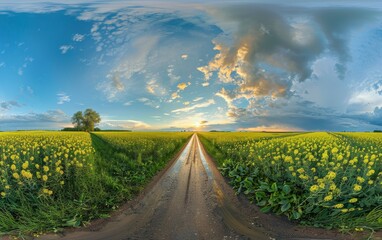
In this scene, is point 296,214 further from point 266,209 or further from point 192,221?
point 192,221

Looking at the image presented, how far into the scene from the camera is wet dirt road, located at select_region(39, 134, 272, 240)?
7.89m

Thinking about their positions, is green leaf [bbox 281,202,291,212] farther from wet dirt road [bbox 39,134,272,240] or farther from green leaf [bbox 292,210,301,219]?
wet dirt road [bbox 39,134,272,240]

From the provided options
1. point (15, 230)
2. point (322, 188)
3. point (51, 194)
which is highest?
point (322, 188)

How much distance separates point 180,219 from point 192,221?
0.40 m

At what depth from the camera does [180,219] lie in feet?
28.8

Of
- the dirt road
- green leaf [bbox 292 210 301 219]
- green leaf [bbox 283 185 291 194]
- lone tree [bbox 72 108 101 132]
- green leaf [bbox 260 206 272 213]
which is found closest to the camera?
the dirt road

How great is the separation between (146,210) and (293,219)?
188 inches

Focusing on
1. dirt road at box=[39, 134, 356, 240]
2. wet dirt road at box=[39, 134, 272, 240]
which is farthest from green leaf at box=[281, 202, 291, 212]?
wet dirt road at box=[39, 134, 272, 240]

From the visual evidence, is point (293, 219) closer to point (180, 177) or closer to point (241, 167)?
point (241, 167)

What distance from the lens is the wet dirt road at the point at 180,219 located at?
7.89 metres

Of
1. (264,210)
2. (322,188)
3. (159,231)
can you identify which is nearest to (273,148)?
(264,210)

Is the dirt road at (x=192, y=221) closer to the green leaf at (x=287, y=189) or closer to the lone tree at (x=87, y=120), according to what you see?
the green leaf at (x=287, y=189)

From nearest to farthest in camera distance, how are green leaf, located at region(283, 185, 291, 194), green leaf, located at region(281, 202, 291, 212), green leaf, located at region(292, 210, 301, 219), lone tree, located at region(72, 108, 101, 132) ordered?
1. green leaf, located at region(292, 210, 301, 219)
2. green leaf, located at region(281, 202, 291, 212)
3. green leaf, located at region(283, 185, 291, 194)
4. lone tree, located at region(72, 108, 101, 132)

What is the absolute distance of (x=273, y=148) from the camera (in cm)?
1639
